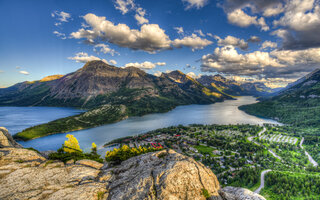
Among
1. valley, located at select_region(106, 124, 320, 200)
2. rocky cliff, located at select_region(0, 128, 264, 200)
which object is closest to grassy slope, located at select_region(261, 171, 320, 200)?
valley, located at select_region(106, 124, 320, 200)

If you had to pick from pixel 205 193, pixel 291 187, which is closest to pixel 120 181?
pixel 205 193

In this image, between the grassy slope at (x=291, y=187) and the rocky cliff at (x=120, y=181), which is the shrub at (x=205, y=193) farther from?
the grassy slope at (x=291, y=187)

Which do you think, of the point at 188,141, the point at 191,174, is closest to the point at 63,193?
the point at 191,174

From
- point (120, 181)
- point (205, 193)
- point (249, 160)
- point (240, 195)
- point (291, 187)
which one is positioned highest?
point (120, 181)

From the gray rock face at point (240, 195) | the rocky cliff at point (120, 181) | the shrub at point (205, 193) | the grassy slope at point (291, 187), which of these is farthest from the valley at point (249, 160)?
the rocky cliff at point (120, 181)

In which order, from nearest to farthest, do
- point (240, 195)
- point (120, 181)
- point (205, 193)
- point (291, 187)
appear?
point (205, 193)
point (120, 181)
point (240, 195)
point (291, 187)

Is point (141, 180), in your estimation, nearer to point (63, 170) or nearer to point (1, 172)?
point (63, 170)

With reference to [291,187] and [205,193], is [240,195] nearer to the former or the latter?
[205,193]

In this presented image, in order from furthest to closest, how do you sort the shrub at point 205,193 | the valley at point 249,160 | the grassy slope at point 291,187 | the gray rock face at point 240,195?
the valley at point 249,160 < the grassy slope at point 291,187 < the gray rock face at point 240,195 < the shrub at point 205,193
